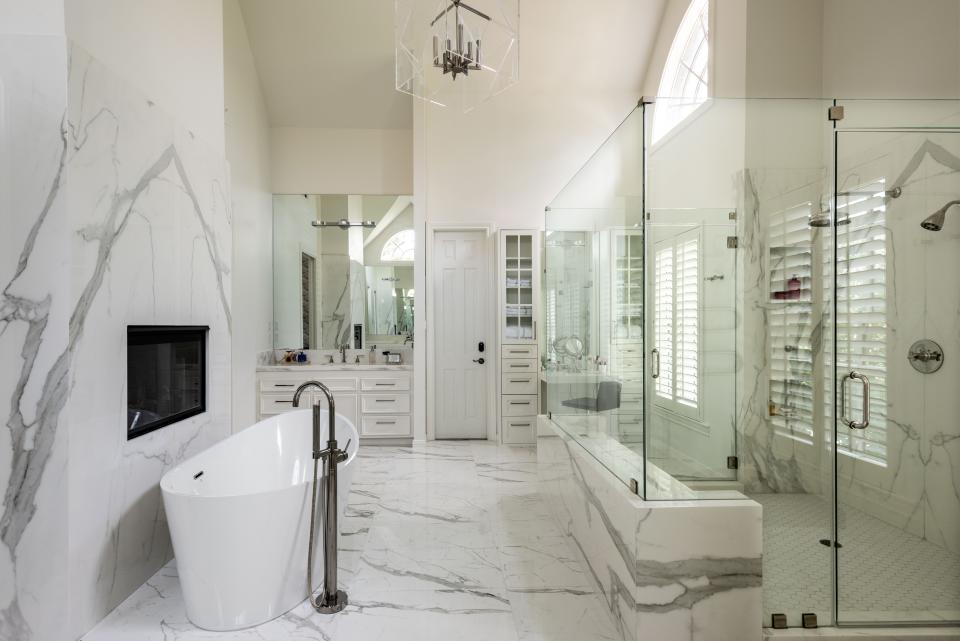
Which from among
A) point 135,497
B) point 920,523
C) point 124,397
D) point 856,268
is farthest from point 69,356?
Result: point 920,523

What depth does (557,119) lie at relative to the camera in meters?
5.29

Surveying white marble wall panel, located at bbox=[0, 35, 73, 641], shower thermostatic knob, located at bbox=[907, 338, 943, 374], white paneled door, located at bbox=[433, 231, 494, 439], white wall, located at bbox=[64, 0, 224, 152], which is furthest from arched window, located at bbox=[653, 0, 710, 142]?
white marble wall panel, located at bbox=[0, 35, 73, 641]

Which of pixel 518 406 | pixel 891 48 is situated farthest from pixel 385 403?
pixel 891 48

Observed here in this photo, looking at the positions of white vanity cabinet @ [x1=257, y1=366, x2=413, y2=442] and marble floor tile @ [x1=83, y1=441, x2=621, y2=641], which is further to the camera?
white vanity cabinet @ [x1=257, y1=366, x2=413, y2=442]

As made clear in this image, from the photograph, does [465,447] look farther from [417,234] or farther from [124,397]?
[124,397]

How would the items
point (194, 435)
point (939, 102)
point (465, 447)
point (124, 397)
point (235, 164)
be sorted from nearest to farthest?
point (939, 102) < point (124, 397) < point (194, 435) < point (235, 164) < point (465, 447)

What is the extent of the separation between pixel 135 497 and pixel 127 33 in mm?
2010

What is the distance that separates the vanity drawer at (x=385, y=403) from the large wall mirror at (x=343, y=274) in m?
0.60

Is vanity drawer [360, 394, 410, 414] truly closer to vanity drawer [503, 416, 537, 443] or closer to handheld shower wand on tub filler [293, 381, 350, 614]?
vanity drawer [503, 416, 537, 443]

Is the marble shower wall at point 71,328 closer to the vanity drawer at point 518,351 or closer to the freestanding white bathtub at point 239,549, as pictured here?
the freestanding white bathtub at point 239,549

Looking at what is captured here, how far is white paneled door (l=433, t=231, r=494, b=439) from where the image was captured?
532 cm

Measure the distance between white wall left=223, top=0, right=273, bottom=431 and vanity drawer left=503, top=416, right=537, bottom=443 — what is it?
2330 millimetres

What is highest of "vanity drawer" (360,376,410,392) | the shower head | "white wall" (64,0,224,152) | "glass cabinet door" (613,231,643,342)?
"white wall" (64,0,224,152)

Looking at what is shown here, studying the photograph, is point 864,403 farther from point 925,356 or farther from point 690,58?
point 690,58
